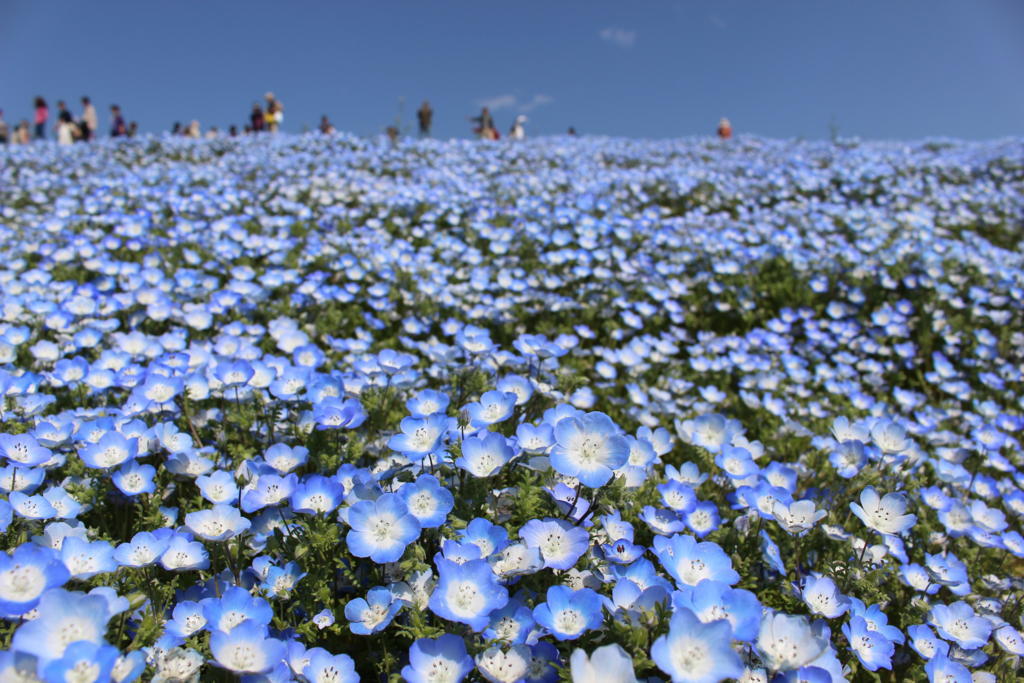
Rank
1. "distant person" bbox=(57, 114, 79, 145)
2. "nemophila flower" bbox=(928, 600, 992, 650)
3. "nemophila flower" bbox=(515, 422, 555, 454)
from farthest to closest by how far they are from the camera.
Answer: "distant person" bbox=(57, 114, 79, 145) → "nemophila flower" bbox=(928, 600, 992, 650) → "nemophila flower" bbox=(515, 422, 555, 454)

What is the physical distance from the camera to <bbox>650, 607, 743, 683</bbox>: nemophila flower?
4.60ft

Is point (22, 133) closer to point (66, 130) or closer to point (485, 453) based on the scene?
point (66, 130)

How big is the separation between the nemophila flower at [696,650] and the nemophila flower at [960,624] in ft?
4.61

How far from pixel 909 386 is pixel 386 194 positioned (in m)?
6.34

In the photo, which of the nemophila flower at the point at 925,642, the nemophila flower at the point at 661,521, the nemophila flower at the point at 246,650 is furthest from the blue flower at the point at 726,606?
the nemophila flower at the point at 925,642

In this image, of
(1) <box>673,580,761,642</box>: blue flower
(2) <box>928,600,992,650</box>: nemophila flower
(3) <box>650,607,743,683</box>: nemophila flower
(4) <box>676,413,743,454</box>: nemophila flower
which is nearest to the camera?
(3) <box>650,607,743,683</box>: nemophila flower

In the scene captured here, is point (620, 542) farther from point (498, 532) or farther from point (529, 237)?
point (529, 237)

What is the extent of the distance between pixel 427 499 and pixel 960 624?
6.78 ft

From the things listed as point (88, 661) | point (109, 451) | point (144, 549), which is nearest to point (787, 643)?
point (88, 661)

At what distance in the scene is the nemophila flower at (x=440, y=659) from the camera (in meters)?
1.57

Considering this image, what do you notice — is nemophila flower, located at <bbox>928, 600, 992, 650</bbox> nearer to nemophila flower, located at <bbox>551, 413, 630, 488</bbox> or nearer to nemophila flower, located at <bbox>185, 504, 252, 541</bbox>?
nemophila flower, located at <bbox>551, 413, 630, 488</bbox>

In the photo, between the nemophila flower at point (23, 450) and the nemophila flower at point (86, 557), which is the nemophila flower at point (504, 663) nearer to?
the nemophila flower at point (86, 557)

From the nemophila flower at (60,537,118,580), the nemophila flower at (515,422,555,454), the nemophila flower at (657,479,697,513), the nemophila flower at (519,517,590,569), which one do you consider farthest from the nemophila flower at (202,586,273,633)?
the nemophila flower at (657,479,697,513)

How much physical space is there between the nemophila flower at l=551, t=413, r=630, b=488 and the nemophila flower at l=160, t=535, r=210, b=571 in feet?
3.86
